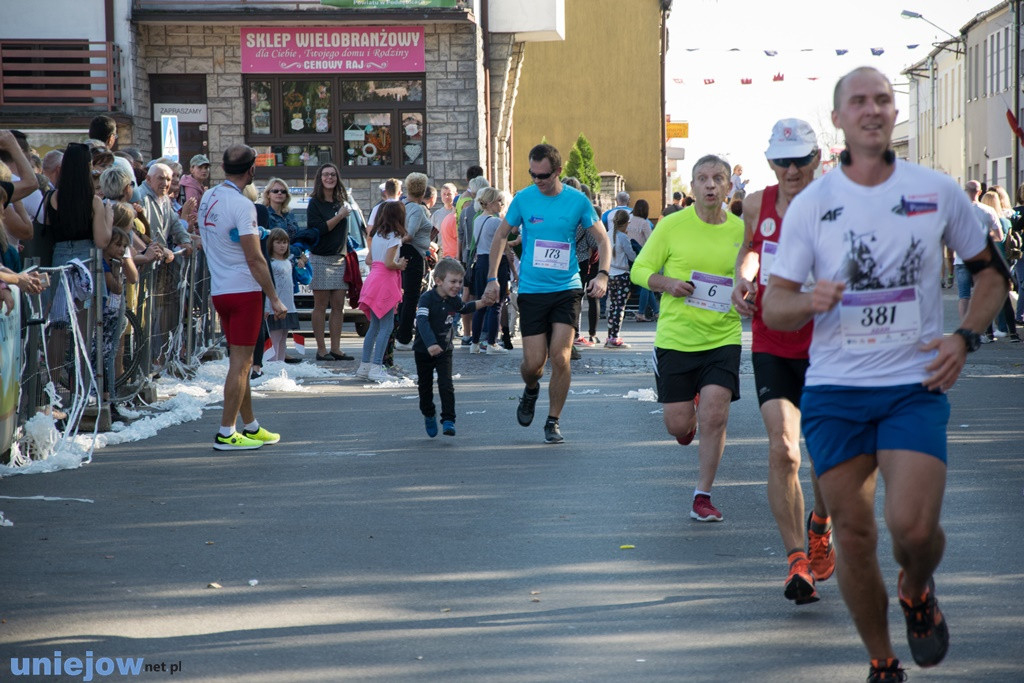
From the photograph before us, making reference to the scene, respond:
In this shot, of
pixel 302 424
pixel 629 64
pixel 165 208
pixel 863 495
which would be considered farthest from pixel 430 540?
pixel 629 64

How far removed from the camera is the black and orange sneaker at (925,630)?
4344mm

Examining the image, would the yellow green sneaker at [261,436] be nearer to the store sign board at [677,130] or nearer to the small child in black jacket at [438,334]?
the small child in black jacket at [438,334]

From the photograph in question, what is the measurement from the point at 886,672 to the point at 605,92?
45037 millimetres

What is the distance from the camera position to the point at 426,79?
27.5 metres

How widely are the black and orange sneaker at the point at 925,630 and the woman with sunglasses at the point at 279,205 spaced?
1163 cm

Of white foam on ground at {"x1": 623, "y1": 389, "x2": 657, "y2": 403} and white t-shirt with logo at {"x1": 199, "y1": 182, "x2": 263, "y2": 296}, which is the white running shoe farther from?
white t-shirt with logo at {"x1": 199, "y1": 182, "x2": 263, "y2": 296}

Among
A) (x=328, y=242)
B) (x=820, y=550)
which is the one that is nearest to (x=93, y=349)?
(x=328, y=242)

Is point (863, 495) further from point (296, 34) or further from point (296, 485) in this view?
point (296, 34)

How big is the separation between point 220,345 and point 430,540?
32.5ft

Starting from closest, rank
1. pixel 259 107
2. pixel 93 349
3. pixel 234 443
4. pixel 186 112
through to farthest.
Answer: pixel 234 443 → pixel 93 349 → pixel 186 112 → pixel 259 107

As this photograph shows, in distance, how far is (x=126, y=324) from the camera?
11250 millimetres

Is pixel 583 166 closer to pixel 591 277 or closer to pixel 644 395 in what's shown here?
pixel 591 277

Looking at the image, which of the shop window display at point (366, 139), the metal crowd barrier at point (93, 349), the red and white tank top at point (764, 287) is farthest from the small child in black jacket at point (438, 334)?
the shop window display at point (366, 139)

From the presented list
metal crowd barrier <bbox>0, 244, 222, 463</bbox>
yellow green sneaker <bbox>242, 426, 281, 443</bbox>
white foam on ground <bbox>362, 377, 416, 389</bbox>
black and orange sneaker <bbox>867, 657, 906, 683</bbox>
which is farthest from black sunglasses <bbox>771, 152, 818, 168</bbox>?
white foam on ground <bbox>362, 377, 416, 389</bbox>
